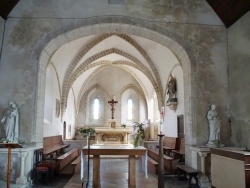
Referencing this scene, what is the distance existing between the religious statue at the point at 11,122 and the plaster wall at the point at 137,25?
0.21 meters

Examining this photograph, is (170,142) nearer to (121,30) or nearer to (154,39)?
(154,39)

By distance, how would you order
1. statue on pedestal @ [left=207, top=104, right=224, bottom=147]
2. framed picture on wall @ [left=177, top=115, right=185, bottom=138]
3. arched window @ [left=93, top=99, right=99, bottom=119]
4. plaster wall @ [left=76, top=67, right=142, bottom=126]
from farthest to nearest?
arched window @ [left=93, top=99, right=99, bottom=119]
plaster wall @ [left=76, top=67, right=142, bottom=126]
framed picture on wall @ [left=177, top=115, right=185, bottom=138]
statue on pedestal @ [left=207, top=104, right=224, bottom=147]

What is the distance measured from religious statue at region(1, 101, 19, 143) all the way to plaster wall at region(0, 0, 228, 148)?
Result: 21 cm

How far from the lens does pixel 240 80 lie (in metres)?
7.02

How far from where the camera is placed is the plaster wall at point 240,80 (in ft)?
22.0

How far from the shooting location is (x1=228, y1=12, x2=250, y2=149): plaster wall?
22.0 ft

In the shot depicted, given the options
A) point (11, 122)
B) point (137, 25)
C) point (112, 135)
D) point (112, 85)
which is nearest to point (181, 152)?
point (137, 25)

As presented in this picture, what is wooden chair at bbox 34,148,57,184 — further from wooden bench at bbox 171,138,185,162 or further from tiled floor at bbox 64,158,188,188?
wooden bench at bbox 171,138,185,162

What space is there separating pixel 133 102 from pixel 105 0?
460 inches

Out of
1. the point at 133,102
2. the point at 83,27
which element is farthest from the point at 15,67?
the point at 133,102

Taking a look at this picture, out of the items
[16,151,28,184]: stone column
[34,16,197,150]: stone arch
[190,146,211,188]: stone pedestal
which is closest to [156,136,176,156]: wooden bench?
[34,16,197,150]: stone arch

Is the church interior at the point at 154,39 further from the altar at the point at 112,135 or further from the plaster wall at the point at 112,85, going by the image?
the plaster wall at the point at 112,85

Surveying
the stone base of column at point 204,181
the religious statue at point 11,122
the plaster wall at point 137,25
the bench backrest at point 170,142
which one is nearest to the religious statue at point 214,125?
the plaster wall at point 137,25

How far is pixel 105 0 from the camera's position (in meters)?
7.79
